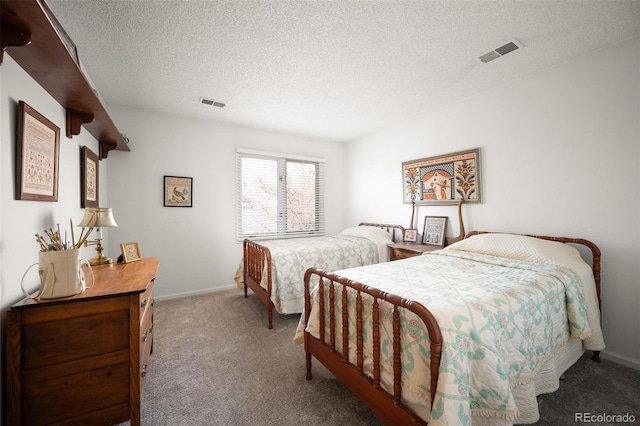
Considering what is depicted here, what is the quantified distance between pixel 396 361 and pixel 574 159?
2.51 metres

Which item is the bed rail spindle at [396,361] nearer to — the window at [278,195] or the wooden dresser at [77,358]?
the wooden dresser at [77,358]

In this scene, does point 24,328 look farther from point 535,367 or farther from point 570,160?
point 570,160

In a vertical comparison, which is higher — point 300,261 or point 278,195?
point 278,195

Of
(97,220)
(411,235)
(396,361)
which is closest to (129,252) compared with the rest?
(97,220)

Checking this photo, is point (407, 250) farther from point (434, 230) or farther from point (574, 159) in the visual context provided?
point (574, 159)

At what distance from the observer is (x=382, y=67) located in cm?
252

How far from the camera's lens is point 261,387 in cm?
188

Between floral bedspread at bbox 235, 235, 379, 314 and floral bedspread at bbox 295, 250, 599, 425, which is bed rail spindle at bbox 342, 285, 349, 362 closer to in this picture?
floral bedspread at bbox 295, 250, 599, 425

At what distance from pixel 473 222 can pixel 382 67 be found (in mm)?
2034

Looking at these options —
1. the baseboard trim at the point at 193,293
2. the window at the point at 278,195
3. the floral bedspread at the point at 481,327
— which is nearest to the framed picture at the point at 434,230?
the floral bedspread at the point at 481,327

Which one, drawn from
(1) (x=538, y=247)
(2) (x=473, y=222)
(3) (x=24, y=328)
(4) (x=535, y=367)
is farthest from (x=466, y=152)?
(3) (x=24, y=328)

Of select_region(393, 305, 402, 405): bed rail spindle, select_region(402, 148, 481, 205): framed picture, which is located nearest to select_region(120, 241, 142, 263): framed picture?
select_region(393, 305, 402, 405): bed rail spindle

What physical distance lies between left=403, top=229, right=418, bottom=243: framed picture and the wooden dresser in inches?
124

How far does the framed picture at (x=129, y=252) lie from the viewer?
7.29 ft
